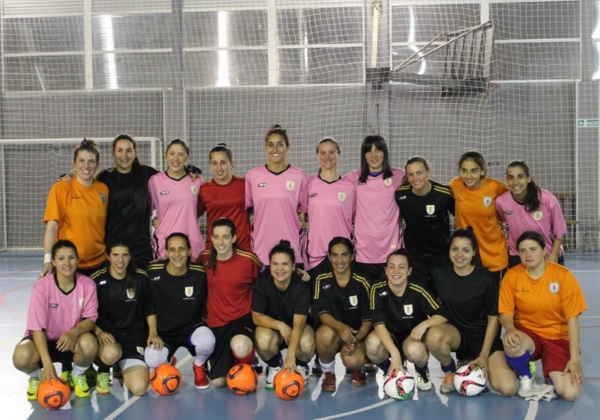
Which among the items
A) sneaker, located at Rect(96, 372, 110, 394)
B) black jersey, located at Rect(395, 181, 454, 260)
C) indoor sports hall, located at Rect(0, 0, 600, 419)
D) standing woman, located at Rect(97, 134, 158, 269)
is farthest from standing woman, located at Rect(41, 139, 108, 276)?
indoor sports hall, located at Rect(0, 0, 600, 419)

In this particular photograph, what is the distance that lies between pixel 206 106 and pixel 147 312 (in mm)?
8397

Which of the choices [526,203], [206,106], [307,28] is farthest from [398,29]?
[526,203]

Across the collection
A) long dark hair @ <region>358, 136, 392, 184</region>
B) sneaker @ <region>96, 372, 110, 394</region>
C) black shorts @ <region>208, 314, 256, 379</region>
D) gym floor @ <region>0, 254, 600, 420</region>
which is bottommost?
gym floor @ <region>0, 254, 600, 420</region>

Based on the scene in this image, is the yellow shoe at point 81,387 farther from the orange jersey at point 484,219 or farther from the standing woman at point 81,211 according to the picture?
the orange jersey at point 484,219

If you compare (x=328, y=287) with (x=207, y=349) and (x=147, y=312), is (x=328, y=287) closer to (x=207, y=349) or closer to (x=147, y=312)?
(x=207, y=349)

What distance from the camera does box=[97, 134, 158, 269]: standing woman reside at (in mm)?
4824

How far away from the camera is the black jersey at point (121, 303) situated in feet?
15.0

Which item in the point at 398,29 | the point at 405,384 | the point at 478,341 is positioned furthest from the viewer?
the point at 398,29

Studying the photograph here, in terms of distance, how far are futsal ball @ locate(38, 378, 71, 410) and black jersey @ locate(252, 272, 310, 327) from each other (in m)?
1.27

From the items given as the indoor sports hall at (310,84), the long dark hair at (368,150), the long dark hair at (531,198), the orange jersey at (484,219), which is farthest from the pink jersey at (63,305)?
the indoor sports hall at (310,84)

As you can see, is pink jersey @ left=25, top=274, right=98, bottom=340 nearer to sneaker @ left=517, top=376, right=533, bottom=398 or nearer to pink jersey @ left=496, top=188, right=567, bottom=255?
sneaker @ left=517, top=376, right=533, bottom=398

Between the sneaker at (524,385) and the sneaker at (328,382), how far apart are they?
3.73 ft

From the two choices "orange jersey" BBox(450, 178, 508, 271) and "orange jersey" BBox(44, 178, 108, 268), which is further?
"orange jersey" BBox(450, 178, 508, 271)

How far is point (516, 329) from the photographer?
14.0ft
